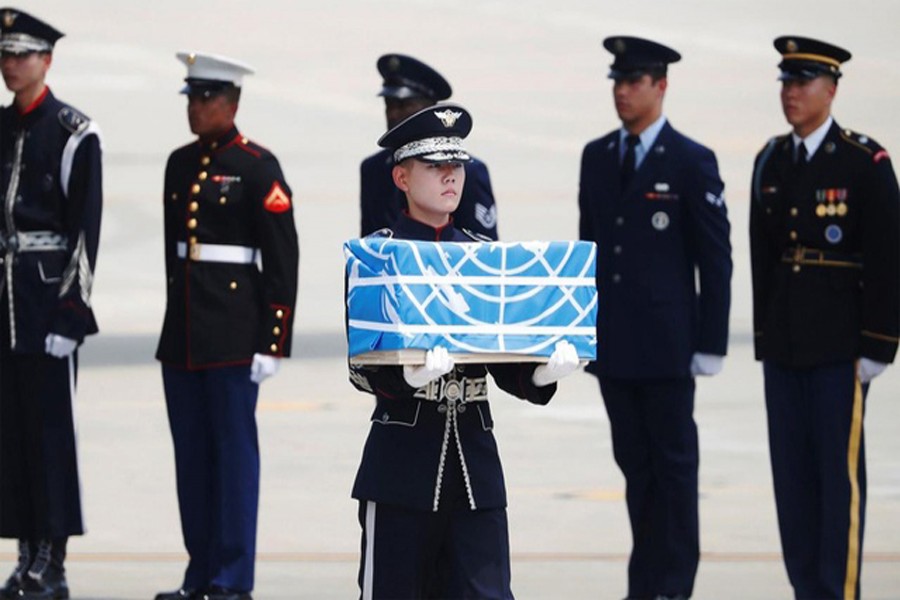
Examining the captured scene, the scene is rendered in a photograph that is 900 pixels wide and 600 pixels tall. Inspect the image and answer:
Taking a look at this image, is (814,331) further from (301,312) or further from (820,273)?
(301,312)

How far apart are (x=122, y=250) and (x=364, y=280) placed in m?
14.0

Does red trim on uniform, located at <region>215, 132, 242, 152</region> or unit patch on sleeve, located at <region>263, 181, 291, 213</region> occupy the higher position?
red trim on uniform, located at <region>215, 132, 242, 152</region>

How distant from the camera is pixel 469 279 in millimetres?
6277

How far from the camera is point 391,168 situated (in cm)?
935

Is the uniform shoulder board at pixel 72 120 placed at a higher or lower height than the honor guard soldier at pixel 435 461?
higher

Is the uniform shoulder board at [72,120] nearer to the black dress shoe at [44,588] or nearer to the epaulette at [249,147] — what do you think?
the epaulette at [249,147]

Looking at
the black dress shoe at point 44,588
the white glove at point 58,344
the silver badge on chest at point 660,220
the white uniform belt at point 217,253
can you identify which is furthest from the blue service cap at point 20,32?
the silver badge on chest at point 660,220

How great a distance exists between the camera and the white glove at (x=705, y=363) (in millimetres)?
8570

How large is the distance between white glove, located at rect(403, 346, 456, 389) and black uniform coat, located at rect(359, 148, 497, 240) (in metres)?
2.91

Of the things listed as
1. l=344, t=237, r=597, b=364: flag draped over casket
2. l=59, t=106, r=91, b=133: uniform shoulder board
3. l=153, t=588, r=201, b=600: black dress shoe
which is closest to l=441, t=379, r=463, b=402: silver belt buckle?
l=344, t=237, r=597, b=364: flag draped over casket

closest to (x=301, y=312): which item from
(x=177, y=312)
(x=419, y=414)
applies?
(x=177, y=312)

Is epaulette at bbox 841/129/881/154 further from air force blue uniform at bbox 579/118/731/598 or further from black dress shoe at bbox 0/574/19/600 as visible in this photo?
black dress shoe at bbox 0/574/19/600

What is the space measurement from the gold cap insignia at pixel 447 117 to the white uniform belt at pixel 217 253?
2.35 metres

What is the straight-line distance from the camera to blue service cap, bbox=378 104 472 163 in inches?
254
